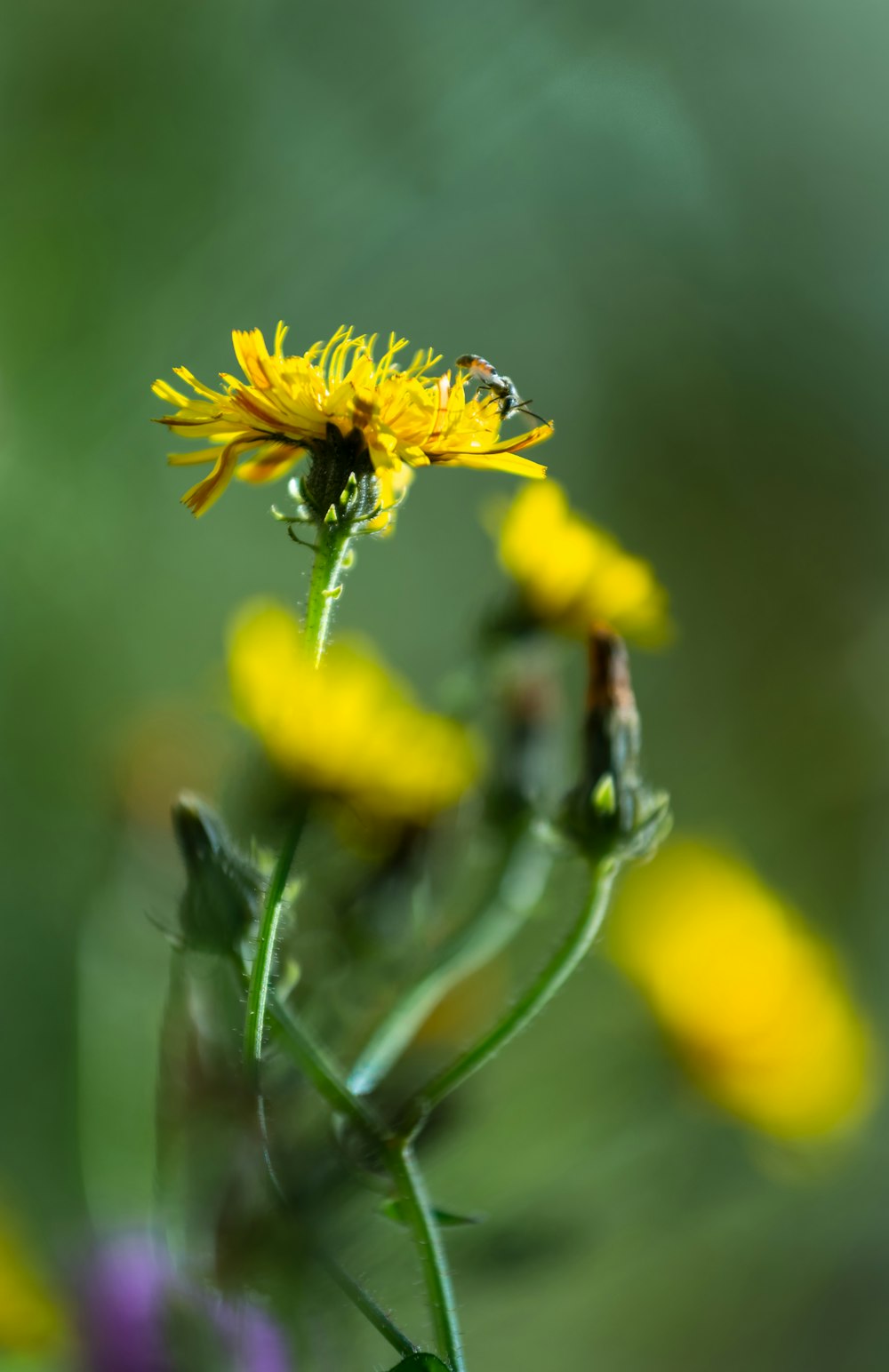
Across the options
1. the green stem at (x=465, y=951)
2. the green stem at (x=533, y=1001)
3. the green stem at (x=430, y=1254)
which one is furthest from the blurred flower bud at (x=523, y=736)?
the green stem at (x=430, y=1254)

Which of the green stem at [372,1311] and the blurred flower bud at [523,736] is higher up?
the blurred flower bud at [523,736]

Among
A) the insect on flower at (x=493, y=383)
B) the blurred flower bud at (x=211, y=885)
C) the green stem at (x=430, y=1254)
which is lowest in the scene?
the green stem at (x=430, y=1254)

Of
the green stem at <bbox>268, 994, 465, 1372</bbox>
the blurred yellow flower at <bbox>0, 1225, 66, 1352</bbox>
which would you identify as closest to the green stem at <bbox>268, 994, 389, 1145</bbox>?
the green stem at <bbox>268, 994, 465, 1372</bbox>

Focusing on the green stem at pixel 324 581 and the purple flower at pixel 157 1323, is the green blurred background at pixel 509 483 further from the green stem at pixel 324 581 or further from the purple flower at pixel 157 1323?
the green stem at pixel 324 581

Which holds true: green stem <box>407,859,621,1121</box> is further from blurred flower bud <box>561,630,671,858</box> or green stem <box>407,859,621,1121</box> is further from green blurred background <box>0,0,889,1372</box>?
green blurred background <box>0,0,889,1372</box>

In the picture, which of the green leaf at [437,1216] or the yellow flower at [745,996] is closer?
the green leaf at [437,1216]

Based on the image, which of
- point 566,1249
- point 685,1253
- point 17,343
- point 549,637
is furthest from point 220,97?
point 685,1253

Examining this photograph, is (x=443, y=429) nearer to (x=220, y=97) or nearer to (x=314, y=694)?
(x=314, y=694)
